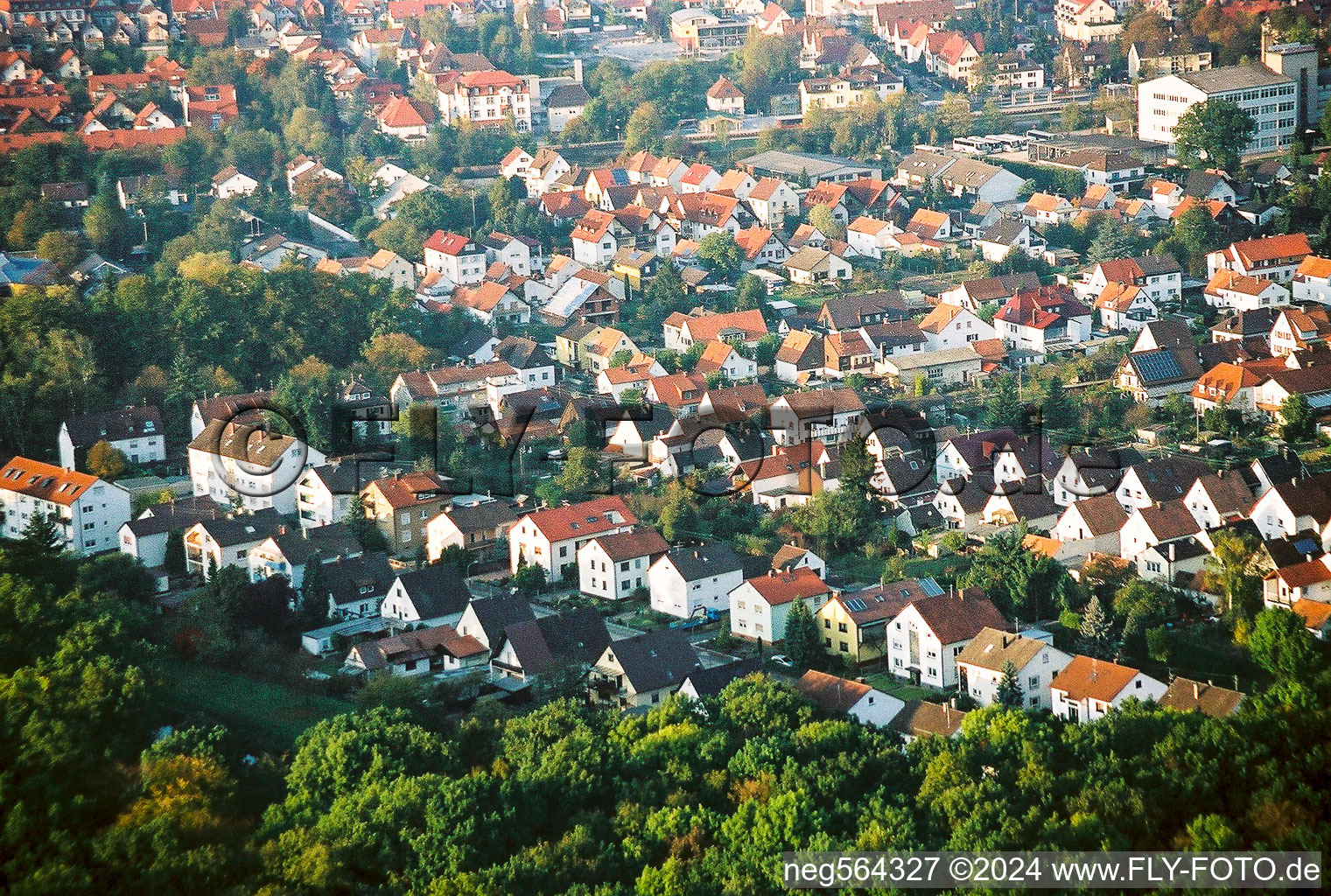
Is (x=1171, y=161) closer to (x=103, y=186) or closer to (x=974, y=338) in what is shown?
(x=974, y=338)

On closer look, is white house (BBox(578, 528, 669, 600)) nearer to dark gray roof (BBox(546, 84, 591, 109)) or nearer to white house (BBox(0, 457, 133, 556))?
white house (BBox(0, 457, 133, 556))

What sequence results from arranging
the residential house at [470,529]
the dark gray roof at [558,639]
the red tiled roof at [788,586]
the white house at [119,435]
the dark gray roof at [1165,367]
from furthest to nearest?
the dark gray roof at [1165,367] → the white house at [119,435] → the residential house at [470,529] → the red tiled roof at [788,586] → the dark gray roof at [558,639]

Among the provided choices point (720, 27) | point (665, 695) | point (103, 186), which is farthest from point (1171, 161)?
point (665, 695)

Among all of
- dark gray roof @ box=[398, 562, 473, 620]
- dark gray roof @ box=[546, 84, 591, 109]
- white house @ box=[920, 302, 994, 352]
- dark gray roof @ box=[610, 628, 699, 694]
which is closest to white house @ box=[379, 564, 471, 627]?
dark gray roof @ box=[398, 562, 473, 620]

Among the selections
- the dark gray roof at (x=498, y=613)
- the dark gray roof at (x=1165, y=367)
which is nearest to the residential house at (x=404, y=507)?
the dark gray roof at (x=498, y=613)

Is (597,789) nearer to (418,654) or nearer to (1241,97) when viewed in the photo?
(418,654)

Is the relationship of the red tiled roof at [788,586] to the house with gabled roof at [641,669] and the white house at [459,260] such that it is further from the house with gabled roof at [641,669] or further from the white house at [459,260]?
the white house at [459,260]

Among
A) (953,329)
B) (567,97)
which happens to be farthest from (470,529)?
(567,97)
